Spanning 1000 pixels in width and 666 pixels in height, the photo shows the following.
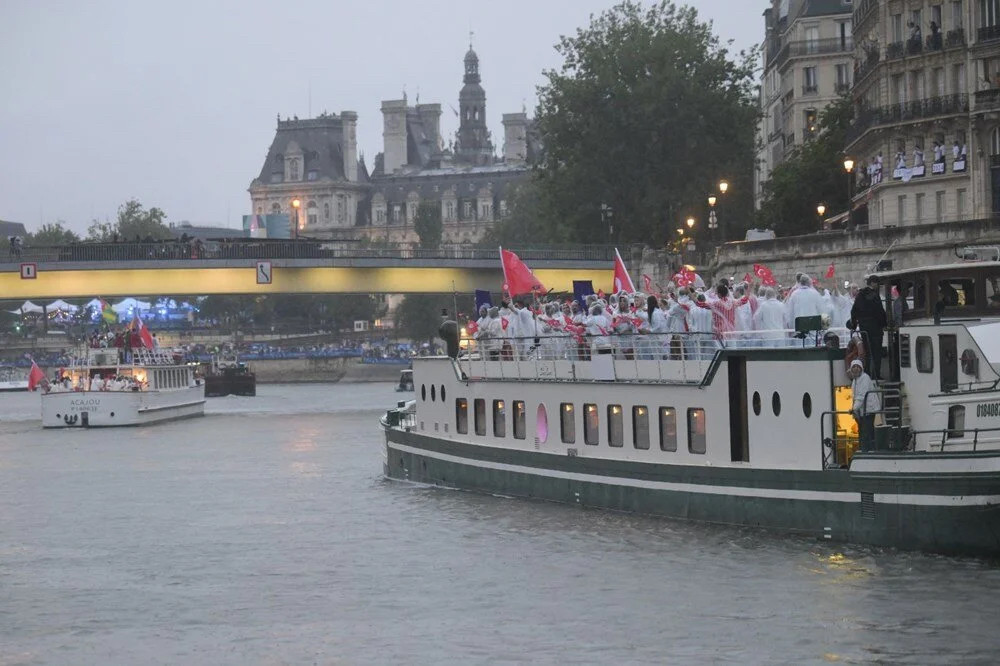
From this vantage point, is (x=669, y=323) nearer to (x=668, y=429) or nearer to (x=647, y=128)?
(x=668, y=429)

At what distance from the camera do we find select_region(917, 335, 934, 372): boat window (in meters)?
26.5

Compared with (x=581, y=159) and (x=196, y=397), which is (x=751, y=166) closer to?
(x=581, y=159)

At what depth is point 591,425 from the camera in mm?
33656

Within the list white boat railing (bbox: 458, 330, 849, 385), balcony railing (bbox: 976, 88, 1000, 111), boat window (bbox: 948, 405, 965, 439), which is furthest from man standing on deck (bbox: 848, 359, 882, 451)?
balcony railing (bbox: 976, 88, 1000, 111)

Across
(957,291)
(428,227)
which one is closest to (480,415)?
(957,291)

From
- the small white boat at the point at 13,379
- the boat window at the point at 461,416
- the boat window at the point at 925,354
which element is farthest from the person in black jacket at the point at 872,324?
the small white boat at the point at 13,379

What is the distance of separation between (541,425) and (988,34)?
100 feet

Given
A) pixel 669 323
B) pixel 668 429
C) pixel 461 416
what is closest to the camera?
pixel 668 429

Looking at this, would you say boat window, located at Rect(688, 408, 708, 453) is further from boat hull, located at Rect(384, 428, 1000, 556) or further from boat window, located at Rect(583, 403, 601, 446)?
boat window, located at Rect(583, 403, 601, 446)

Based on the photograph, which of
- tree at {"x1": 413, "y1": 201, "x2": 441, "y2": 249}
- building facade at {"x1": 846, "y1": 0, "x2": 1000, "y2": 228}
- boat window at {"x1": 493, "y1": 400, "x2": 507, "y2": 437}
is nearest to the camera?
boat window at {"x1": 493, "y1": 400, "x2": 507, "y2": 437}

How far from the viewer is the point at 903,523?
26.2 m

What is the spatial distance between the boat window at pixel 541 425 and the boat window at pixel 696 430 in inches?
188

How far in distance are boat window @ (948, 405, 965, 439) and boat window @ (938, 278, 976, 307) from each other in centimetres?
160

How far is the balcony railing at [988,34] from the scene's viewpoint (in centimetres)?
5934
